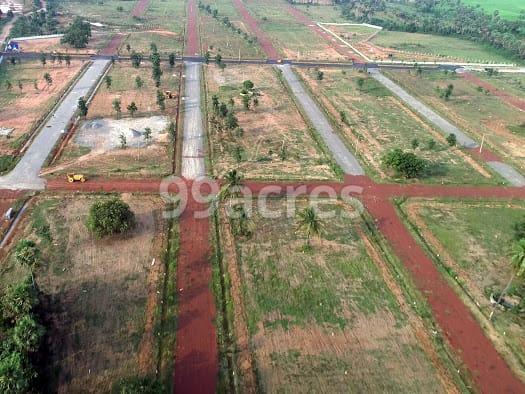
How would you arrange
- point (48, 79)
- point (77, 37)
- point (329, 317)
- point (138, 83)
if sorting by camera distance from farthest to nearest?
point (77, 37)
point (138, 83)
point (48, 79)
point (329, 317)

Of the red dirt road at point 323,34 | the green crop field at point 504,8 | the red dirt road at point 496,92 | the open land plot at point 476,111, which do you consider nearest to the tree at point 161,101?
the open land plot at point 476,111

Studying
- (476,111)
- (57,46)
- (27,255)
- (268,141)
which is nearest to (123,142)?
(268,141)

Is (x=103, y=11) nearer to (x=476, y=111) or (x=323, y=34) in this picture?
(x=323, y=34)

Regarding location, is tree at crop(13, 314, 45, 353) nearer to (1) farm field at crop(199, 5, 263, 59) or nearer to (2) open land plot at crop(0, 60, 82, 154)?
(2) open land plot at crop(0, 60, 82, 154)

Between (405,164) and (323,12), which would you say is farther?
(323,12)

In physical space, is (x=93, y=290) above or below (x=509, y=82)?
below

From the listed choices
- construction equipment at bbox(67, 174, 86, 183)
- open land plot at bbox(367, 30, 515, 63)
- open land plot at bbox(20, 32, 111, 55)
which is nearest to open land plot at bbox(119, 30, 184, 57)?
open land plot at bbox(20, 32, 111, 55)
